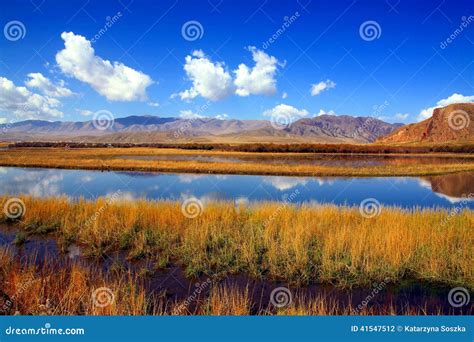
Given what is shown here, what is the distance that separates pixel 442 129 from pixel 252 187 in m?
115

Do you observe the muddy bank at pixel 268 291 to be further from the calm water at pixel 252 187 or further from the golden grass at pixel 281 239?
the calm water at pixel 252 187

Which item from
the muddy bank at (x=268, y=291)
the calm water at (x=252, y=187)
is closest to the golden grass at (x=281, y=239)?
the muddy bank at (x=268, y=291)

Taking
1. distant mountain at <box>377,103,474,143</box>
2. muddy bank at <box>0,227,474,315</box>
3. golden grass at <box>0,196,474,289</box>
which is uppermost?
distant mountain at <box>377,103,474,143</box>

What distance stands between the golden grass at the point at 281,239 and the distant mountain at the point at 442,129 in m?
102

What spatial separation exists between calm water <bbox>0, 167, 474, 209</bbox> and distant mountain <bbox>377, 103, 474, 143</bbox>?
83.8 m

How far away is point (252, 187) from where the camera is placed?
24.5 m

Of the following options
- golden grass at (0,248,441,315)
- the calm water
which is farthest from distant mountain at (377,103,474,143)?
golden grass at (0,248,441,315)

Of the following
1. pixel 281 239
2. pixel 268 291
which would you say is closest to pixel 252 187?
pixel 281 239

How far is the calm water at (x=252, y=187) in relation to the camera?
20203 mm

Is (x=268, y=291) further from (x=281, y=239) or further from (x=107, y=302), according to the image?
(x=107, y=302)

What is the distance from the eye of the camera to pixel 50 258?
869 centimetres

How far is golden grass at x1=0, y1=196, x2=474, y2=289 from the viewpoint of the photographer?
775 centimetres

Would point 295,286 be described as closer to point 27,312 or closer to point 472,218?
point 27,312

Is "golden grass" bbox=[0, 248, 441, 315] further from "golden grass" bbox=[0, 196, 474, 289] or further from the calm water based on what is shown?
the calm water
